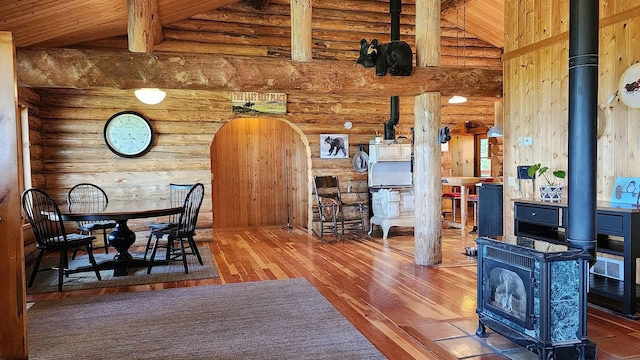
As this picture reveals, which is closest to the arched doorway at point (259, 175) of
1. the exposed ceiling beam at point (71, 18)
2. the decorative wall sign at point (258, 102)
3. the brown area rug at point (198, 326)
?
the decorative wall sign at point (258, 102)

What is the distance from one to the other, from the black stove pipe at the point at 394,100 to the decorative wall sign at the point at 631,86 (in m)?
3.66

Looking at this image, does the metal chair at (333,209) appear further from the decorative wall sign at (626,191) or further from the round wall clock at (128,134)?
the decorative wall sign at (626,191)

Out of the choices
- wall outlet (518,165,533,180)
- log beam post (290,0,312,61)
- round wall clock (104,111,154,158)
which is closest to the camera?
wall outlet (518,165,533,180)

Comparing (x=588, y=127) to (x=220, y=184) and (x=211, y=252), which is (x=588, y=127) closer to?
(x=211, y=252)

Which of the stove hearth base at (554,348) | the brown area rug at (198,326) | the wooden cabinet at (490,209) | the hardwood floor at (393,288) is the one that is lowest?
the hardwood floor at (393,288)

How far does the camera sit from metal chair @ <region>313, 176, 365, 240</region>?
24.9 feet

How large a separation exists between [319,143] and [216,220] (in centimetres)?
279

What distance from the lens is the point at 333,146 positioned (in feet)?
25.8

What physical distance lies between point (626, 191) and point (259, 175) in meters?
6.64

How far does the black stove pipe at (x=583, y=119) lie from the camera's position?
2791mm

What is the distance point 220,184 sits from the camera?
29.4 feet

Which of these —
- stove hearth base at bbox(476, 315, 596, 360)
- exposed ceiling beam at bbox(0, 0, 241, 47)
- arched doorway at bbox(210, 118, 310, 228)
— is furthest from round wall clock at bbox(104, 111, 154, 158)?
stove hearth base at bbox(476, 315, 596, 360)

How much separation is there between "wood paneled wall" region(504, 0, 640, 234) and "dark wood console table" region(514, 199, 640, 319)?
1.93 feet

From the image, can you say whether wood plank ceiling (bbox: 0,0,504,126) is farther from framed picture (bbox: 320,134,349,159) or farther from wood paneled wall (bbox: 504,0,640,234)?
wood paneled wall (bbox: 504,0,640,234)
